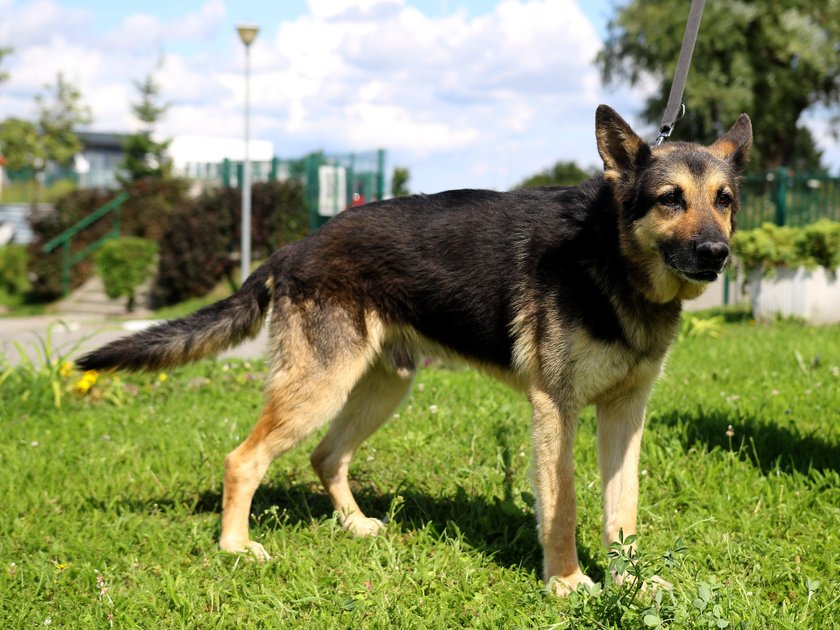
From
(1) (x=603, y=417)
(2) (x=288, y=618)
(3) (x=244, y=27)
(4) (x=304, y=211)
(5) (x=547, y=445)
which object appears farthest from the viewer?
(4) (x=304, y=211)

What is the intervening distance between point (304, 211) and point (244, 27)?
5.06 m

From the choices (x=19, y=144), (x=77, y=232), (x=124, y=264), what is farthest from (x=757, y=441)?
(x=19, y=144)

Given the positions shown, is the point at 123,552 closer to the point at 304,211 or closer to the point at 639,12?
the point at 304,211

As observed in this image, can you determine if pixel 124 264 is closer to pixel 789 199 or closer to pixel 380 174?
pixel 380 174

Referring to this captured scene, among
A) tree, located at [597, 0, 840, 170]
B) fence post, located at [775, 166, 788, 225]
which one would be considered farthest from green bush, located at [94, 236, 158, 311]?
tree, located at [597, 0, 840, 170]

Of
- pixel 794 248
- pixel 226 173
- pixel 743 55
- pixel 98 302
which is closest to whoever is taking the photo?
pixel 794 248

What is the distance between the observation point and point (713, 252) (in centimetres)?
345

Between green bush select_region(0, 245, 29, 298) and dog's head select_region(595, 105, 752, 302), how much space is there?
80.2 ft

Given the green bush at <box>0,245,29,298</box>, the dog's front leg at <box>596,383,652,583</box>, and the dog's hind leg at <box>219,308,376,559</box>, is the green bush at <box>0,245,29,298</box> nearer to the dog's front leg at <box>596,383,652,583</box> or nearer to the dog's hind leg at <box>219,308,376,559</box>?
the dog's hind leg at <box>219,308,376,559</box>

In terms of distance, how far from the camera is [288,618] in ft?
12.1

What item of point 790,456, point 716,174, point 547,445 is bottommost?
point 790,456

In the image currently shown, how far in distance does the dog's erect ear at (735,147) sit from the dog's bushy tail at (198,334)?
2.32 m

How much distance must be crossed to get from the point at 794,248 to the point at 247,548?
9.33m

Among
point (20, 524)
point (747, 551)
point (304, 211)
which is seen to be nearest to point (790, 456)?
point (747, 551)
